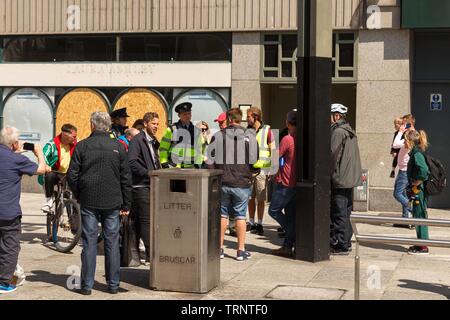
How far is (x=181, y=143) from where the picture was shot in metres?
11.3

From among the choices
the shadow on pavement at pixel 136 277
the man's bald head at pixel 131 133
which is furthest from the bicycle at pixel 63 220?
the shadow on pavement at pixel 136 277

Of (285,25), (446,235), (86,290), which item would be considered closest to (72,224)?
(86,290)

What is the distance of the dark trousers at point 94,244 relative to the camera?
873 centimetres

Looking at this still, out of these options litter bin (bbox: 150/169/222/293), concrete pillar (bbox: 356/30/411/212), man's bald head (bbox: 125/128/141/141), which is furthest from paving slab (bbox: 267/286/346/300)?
concrete pillar (bbox: 356/30/411/212)

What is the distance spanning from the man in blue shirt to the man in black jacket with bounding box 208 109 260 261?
263 centimetres

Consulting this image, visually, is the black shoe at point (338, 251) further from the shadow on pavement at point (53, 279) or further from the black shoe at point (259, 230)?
the shadow on pavement at point (53, 279)

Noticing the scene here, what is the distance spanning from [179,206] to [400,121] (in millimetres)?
6652

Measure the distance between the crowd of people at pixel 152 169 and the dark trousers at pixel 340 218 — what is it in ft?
0.04

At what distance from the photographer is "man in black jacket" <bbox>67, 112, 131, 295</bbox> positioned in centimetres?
870

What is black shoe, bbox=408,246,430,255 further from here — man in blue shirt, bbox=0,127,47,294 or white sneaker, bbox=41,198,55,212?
man in blue shirt, bbox=0,127,47,294

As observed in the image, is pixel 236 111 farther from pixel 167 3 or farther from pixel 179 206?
pixel 167 3

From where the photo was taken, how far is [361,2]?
52.3ft

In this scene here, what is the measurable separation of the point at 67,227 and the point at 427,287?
4.95m

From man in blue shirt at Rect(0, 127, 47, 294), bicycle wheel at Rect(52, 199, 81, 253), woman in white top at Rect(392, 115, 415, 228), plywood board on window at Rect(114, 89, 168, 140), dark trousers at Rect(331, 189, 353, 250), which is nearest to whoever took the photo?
man in blue shirt at Rect(0, 127, 47, 294)
